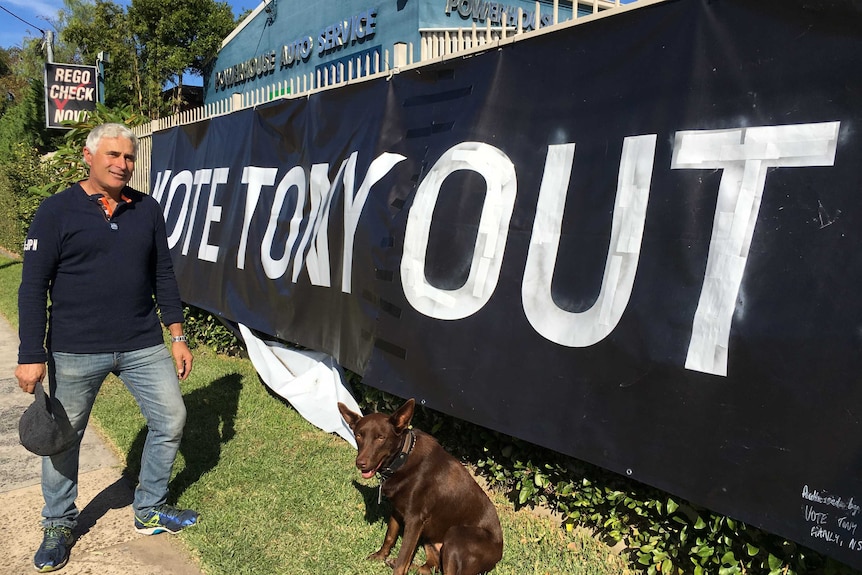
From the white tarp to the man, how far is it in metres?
1.49

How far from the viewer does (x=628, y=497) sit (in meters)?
3.02

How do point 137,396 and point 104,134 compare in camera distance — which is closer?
point 104,134

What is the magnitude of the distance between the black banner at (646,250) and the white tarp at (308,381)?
0.59 meters

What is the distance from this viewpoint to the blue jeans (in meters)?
3.26

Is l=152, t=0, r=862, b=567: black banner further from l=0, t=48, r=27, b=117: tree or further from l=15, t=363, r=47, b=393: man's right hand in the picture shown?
l=0, t=48, r=27, b=117: tree

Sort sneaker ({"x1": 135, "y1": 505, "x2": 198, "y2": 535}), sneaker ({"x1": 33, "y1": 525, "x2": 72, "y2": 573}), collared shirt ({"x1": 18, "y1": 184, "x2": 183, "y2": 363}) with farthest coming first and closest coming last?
1. sneaker ({"x1": 135, "y1": 505, "x2": 198, "y2": 535})
2. sneaker ({"x1": 33, "y1": 525, "x2": 72, "y2": 573})
3. collared shirt ({"x1": 18, "y1": 184, "x2": 183, "y2": 363})

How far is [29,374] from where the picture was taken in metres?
3.05

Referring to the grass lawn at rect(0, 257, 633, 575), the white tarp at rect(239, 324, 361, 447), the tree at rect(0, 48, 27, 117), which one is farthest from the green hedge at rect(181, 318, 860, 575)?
the tree at rect(0, 48, 27, 117)

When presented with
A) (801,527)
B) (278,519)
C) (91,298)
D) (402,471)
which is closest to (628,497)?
(801,527)

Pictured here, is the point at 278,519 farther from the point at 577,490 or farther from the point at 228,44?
the point at 228,44

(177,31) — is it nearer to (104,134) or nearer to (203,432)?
(203,432)

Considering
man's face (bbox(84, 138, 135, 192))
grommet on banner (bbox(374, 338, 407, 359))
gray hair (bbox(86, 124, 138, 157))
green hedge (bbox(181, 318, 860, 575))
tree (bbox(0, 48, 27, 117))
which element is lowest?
green hedge (bbox(181, 318, 860, 575))

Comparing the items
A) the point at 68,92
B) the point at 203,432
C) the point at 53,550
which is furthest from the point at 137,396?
the point at 68,92

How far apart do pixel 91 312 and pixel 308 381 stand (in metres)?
2.12
